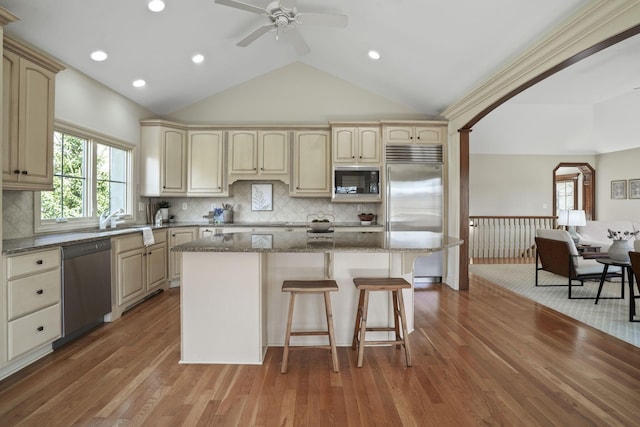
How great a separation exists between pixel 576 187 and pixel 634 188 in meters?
1.80

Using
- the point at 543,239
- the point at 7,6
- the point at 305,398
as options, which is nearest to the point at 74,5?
the point at 7,6

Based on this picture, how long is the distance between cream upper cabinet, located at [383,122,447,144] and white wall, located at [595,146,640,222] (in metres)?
5.55

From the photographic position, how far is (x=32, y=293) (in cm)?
246

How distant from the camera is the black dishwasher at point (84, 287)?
2.80 m

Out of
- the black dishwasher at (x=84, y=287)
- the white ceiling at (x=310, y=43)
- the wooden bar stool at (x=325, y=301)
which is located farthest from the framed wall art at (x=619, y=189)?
the black dishwasher at (x=84, y=287)

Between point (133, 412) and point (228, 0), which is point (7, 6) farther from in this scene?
point (133, 412)

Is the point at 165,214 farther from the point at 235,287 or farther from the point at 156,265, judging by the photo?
the point at 235,287

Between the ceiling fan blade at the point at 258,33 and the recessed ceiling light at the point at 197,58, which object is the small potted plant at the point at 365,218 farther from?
the recessed ceiling light at the point at 197,58

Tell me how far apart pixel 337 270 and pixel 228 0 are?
234 centimetres

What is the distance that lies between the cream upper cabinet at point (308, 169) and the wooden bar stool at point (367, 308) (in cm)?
271

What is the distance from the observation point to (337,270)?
284 cm

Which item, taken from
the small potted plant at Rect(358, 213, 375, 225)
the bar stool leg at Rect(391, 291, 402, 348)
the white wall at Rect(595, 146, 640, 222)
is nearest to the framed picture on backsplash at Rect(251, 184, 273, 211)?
the small potted plant at Rect(358, 213, 375, 225)

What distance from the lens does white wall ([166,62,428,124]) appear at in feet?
18.4

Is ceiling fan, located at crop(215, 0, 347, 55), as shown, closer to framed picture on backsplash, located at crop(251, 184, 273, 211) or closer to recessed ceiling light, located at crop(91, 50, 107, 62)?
recessed ceiling light, located at crop(91, 50, 107, 62)
